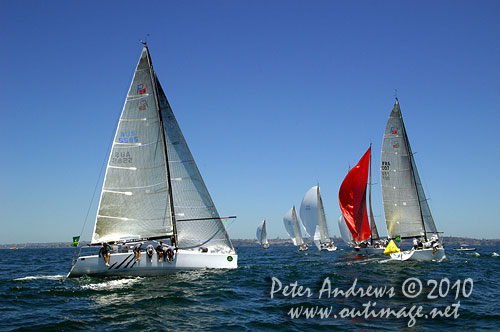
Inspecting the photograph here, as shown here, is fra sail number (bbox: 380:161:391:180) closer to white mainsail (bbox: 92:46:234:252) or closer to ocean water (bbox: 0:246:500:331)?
ocean water (bbox: 0:246:500:331)

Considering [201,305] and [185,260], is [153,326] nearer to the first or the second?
[201,305]

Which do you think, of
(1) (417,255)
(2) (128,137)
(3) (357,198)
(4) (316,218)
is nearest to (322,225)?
(4) (316,218)

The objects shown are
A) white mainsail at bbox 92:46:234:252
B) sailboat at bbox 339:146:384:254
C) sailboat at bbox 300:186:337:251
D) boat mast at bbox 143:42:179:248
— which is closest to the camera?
white mainsail at bbox 92:46:234:252

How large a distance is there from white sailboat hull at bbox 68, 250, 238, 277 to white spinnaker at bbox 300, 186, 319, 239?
167 ft

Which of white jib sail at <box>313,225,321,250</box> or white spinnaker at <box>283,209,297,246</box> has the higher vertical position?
white spinnaker at <box>283,209,297,246</box>

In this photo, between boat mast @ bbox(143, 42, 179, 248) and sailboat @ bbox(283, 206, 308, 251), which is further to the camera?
sailboat @ bbox(283, 206, 308, 251)

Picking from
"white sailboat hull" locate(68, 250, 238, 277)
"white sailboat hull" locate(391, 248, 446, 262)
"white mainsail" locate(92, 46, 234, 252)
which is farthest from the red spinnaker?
"white sailboat hull" locate(68, 250, 238, 277)

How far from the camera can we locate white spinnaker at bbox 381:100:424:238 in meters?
38.1

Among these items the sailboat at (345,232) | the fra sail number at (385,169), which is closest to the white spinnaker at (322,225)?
the sailboat at (345,232)

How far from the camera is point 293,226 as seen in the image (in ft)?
298

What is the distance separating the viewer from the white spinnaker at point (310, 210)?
2869 inches

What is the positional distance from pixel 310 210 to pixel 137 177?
176ft

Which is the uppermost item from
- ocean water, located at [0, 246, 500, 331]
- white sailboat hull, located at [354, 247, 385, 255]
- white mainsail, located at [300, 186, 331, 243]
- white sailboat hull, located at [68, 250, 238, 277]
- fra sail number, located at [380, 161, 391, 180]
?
fra sail number, located at [380, 161, 391, 180]

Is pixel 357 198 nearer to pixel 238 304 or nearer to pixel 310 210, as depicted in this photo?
pixel 310 210
